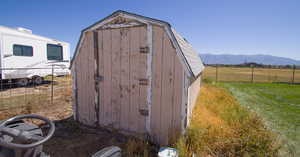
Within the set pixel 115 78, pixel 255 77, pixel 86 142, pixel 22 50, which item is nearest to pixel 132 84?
pixel 115 78

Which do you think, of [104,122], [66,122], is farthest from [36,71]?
[104,122]

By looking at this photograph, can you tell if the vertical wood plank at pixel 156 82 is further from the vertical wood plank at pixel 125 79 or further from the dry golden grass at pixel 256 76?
the dry golden grass at pixel 256 76

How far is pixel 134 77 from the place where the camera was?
336cm

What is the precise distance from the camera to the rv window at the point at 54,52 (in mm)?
9281

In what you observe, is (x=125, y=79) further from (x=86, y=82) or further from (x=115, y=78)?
(x=86, y=82)

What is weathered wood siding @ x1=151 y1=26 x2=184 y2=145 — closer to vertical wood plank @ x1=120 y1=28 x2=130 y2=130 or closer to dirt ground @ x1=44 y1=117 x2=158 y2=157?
dirt ground @ x1=44 y1=117 x2=158 y2=157

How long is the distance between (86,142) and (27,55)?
24.3 ft

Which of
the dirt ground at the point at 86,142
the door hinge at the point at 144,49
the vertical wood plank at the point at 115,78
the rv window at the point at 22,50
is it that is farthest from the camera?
the rv window at the point at 22,50

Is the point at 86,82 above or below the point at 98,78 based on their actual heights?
below

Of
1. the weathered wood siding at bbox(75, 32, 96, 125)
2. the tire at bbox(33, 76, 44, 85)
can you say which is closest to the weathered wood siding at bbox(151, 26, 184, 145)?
the weathered wood siding at bbox(75, 32, 96, 125)

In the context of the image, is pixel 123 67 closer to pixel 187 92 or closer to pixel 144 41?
pixel 144 41

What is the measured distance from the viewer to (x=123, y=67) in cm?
A: 346

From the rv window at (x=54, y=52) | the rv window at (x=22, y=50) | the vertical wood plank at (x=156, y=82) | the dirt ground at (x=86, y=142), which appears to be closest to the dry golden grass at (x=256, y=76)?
the vertical wood plank at (x=156, y=82)

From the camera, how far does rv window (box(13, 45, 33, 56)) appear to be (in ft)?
24.4
